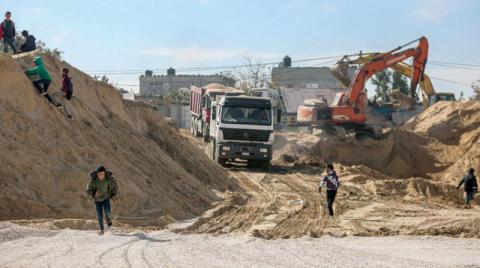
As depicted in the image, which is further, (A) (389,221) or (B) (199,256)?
(A) (389,221)

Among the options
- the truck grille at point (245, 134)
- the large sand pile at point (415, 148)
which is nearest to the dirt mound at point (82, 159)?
the truck grille at point (245, 134)

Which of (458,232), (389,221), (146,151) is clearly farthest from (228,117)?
(458,232)

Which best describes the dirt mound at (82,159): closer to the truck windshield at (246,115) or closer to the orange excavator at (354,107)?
the truck windshield at (246,115)

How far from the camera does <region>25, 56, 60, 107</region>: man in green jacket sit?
23.0m

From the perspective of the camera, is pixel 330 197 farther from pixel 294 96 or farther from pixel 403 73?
pixel 294 96

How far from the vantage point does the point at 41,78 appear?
2330cm

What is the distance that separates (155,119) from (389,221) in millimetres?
13450

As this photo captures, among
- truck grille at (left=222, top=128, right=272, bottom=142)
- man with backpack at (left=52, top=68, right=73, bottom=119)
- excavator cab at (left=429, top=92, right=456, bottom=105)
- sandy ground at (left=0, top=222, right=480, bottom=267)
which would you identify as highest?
man with backpack at (left=52, top=68, right=73, bottom=119)

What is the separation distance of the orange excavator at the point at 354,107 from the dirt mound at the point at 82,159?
13969mm

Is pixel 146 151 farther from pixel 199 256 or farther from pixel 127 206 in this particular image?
pixel 199 256

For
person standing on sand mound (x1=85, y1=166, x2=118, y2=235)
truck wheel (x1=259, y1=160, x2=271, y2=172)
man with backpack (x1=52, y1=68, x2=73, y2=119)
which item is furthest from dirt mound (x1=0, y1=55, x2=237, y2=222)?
truck wheel (x1=259, y1=160, x2=271, y2=172)

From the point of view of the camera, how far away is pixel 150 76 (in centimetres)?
10800

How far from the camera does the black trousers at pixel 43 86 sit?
23312 mm

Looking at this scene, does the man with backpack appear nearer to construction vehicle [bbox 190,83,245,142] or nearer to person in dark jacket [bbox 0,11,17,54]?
person in dark jacket [bbox 0,11,17,54]
